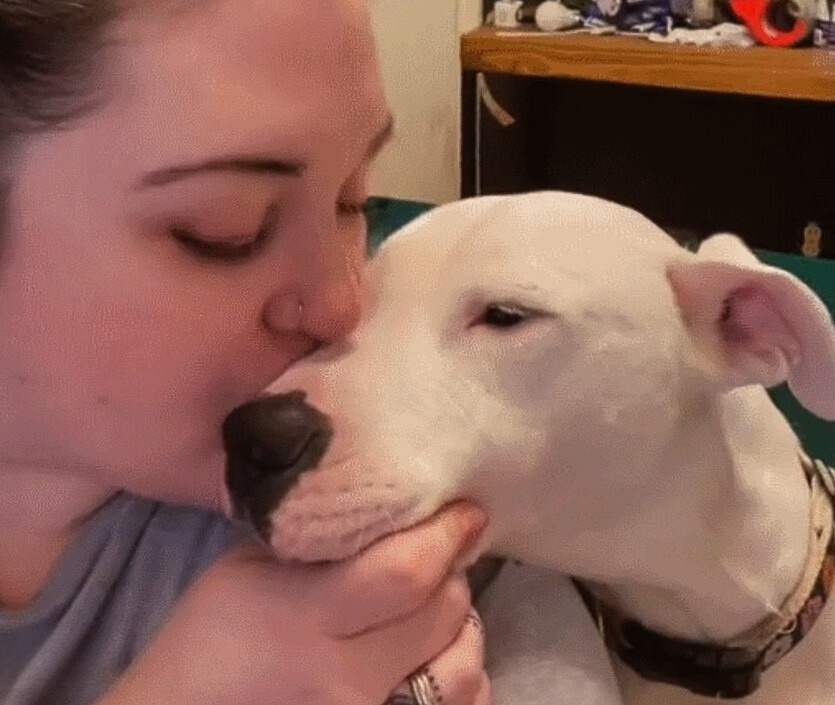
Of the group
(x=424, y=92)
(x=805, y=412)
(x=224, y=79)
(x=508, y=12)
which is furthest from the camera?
(x=424, y=92)

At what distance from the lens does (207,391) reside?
28.2 inches

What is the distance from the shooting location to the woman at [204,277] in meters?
0.67

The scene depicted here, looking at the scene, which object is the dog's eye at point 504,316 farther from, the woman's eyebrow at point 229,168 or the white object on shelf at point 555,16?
the white object on shelf at point 555,16

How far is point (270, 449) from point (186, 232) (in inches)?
4.4

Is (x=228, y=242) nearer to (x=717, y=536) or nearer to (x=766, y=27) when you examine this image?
(x=717, y=536)

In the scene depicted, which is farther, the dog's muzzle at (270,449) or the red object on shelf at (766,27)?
the red object on shelf at (766,27)

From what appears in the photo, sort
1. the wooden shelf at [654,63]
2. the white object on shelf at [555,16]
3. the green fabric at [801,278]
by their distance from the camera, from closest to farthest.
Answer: the green fabric at [801,278], the wooden shelf at [654,63], the white object on shelf at [555,16]

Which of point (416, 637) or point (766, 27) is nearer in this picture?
point (416, 637)

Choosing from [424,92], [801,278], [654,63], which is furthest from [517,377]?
[424,92]

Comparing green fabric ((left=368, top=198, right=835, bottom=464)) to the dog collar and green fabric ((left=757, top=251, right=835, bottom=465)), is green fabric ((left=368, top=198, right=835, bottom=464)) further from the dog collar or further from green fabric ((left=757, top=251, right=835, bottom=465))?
the dog collar

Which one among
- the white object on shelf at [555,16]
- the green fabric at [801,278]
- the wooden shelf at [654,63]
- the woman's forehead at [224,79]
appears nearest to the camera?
the woman's forehead at [224,79]

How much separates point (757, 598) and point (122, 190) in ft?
1.44

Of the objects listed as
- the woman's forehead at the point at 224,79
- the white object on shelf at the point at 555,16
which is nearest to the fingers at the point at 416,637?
the woman's forehead at the point at 224,79

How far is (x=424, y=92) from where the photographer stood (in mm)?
2750
